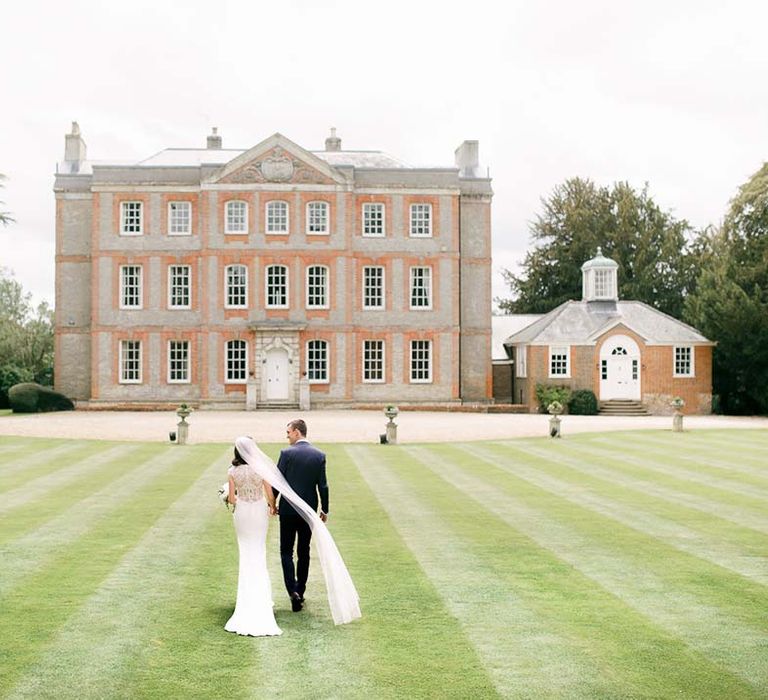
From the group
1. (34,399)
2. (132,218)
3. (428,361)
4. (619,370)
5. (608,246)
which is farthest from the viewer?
(608,246)

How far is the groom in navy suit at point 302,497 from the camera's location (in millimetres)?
9359

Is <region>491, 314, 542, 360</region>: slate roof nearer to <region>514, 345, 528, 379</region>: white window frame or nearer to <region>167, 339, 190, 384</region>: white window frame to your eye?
<region>514, 345, 528, 379</region>: white window frame

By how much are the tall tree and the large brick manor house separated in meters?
19.1

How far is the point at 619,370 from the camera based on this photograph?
45.3 meters

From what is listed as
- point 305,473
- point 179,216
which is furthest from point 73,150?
point 305,473

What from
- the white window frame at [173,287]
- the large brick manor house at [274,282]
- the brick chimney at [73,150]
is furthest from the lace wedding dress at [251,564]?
the brick chimney at [73,150]

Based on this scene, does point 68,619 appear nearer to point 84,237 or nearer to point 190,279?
point 190,279

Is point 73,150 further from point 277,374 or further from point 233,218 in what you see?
point 277,374

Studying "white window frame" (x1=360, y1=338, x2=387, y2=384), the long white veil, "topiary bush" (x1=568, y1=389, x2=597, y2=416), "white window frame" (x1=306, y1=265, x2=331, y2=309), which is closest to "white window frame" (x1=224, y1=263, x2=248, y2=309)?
"white window frame" (x1=306, y1=265, x2=331, y2=309)

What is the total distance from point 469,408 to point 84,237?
64.5ft

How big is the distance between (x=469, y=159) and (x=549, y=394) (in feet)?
42.7

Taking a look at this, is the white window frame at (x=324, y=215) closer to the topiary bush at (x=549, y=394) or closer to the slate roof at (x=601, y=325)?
the slate roof at (x=601, y=325)

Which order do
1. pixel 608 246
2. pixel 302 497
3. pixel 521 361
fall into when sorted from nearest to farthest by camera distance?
pixel 302 497
pixel 521 361
pixel 608 246

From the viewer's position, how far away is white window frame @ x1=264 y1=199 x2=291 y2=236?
45.5 metres
